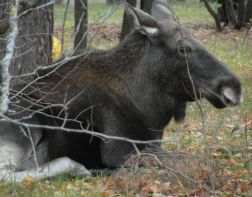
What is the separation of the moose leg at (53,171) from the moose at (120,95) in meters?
0.02

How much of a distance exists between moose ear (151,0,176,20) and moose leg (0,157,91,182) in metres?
2.33

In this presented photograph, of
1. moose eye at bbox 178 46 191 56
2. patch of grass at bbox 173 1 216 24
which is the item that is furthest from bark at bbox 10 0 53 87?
patch of grass at bbox 173 1 216 24

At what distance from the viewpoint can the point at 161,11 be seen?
8.48m

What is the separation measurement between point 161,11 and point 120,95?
1453 millimetres

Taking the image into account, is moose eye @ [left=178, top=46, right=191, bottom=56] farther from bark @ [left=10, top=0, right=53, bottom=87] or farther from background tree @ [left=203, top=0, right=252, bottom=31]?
background tree @ [left=203, top=0, right=252, bottom=31]

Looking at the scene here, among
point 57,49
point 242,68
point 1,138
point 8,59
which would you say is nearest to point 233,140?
point 1,138

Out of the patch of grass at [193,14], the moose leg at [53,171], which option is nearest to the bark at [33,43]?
the moose leg at [53,171]

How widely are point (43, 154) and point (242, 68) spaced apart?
10.00 m

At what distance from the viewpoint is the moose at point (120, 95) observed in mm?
7211

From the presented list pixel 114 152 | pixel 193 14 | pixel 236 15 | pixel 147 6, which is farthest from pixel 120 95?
pixel 193 14

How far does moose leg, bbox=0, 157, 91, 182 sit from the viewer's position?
6668 mm

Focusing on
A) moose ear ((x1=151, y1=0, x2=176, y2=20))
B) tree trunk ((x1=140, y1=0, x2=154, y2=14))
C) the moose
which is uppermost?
moose ear ((x1=151, y1=0, x2=176, y2=20))

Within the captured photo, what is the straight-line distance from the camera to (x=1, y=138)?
7109 mm

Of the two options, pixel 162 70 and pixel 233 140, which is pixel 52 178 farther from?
pixel 233 140
